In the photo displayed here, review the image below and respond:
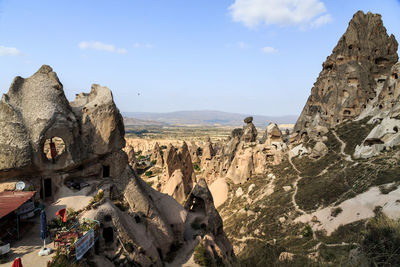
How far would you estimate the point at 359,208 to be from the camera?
15.9 m

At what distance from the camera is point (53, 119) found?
33.6ft

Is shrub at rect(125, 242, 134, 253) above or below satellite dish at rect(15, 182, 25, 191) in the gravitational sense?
below

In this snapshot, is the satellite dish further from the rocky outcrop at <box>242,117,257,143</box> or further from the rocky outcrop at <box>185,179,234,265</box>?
the rocky outcrop at <box>242,117,257,143</box>

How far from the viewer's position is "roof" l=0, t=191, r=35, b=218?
7.99m

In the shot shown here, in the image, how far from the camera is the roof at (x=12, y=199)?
799 centimetres

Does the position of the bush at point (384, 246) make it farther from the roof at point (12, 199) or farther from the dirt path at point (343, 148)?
the dirt path at point (343, 148)

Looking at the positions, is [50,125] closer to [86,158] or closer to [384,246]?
[86,158]

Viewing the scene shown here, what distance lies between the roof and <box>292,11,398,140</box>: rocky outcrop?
118ft

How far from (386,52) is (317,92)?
1031 cm

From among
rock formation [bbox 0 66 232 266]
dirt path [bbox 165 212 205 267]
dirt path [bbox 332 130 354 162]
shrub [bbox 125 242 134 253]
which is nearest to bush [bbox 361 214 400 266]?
rock formation [bbox 0 66 232 266]

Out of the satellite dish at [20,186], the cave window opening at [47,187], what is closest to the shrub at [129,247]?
the cave window opening at [47,187]

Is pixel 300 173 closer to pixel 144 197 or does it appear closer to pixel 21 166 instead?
pixel 144 197

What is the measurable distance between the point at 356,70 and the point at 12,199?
4099 cm

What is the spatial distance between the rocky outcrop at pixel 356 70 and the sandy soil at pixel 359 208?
862 inches
